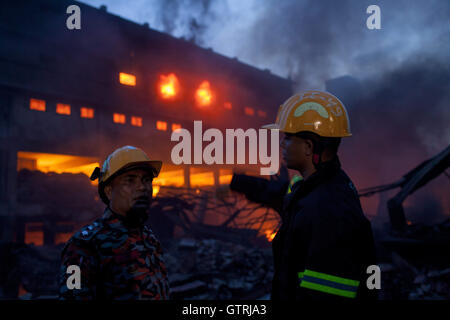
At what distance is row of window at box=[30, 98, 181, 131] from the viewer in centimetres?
1697

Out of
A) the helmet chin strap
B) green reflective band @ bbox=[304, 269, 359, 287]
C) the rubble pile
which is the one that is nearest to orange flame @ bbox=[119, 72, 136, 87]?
the rubble pile

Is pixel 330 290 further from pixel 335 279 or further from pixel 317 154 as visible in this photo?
pixel 317 154

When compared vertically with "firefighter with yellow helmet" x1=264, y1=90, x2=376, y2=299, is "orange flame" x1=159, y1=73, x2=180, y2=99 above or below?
above

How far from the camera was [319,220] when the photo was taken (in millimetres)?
1602

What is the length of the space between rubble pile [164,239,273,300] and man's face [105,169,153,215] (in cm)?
573

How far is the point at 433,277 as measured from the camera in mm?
7172

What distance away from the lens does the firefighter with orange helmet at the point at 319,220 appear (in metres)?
1.50

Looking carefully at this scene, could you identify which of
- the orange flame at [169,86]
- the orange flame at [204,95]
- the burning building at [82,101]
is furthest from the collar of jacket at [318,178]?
the orange flame at [204,95]

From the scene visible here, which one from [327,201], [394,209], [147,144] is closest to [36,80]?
[147,144]

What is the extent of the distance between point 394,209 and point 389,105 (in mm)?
23234

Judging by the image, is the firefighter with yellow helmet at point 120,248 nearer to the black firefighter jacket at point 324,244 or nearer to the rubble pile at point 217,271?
the black firefighter jacket at point 324,244

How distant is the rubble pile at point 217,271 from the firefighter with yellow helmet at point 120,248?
564 centimetres

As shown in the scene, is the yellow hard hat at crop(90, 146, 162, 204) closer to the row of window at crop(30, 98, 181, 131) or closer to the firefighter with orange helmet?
the firefighter with orange helmet

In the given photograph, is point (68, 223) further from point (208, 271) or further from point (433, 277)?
point (433, 277)
